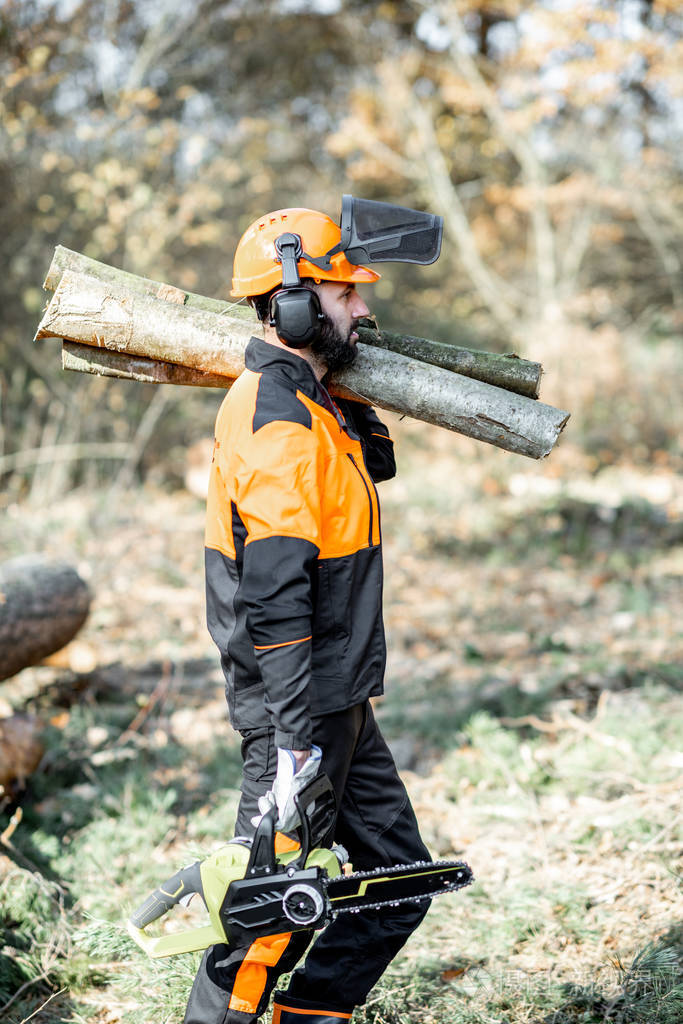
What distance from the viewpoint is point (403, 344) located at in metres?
3.16

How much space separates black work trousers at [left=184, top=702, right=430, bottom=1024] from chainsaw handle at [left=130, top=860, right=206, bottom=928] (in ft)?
0.60

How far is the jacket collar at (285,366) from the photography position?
8.53 ft

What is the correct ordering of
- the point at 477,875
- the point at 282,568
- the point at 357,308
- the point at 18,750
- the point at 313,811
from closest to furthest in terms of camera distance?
the point at 282,568, the point at 313,811, the point at 357,308, the point at 477,875, the point at 18,750

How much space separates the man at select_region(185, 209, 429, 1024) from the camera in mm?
2354

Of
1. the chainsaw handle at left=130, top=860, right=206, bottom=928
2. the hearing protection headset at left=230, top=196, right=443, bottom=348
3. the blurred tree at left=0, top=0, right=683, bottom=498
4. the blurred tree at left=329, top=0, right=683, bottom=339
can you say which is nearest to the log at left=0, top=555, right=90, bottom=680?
the chainsaw handle at left=130, top=860, right=206, bottom=928

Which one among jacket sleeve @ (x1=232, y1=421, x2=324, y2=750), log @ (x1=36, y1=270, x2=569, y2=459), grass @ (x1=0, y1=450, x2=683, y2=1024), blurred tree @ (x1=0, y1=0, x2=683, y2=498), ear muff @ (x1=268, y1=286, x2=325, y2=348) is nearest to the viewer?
jacket sleeve @ (x1=232, y1=421, x2=324, y2=750)

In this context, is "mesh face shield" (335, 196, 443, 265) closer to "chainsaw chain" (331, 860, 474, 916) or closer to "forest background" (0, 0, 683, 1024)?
"chainsaw chain" (331, 860, 474, 916)

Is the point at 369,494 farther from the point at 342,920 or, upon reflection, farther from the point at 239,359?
the point at 342,920

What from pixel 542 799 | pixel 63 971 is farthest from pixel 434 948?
pixel 63 971

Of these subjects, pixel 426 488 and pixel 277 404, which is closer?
pixel 277 404

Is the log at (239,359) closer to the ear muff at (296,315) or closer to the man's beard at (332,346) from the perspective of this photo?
the man's beard at (332,346)

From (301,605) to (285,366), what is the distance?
0.76 m

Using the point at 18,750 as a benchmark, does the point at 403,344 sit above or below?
above

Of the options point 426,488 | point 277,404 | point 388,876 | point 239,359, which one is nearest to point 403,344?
point 239,359
